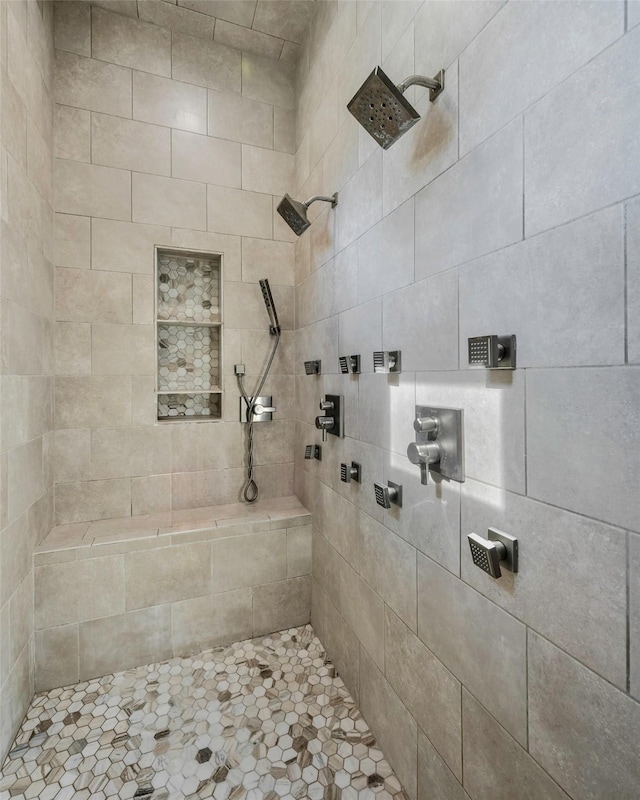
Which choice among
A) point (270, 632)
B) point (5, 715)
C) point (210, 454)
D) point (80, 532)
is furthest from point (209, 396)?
point (5, 715)

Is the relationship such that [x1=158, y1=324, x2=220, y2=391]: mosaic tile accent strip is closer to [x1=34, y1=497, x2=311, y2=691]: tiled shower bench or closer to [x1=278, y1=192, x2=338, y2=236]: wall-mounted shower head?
[x1=34, y1=497, x2=311, y2=691]: tiled shower bench

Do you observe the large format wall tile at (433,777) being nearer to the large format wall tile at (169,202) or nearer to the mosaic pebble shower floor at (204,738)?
the mosaic pebble shower floor at (204,738)

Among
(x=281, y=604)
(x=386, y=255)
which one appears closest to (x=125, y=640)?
(x=281, y=604)

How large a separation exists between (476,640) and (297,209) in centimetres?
167

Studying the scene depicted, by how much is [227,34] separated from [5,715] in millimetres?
3311

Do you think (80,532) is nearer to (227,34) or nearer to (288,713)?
(288,713)

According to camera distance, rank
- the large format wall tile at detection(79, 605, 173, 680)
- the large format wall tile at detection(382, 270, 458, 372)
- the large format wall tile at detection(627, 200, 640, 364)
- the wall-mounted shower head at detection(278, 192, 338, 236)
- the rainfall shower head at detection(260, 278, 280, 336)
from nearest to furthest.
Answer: the large format wall tile at detection(627, 200, 640, 364) < the large format wall tile at detection(382, 270, 458, 372) < the wall-mounted shower head at detection(278, 192, 338, 236) < the large format wall tile at detection(79, 605, 173, 680) < the rainfall shower head at detection(260, 278, 280, 336)

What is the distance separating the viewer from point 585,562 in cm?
70

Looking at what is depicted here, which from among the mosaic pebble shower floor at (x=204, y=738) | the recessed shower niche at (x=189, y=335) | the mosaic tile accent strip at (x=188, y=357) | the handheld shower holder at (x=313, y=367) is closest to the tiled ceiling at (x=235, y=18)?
the recessed shower niche at (x=189, y=335)

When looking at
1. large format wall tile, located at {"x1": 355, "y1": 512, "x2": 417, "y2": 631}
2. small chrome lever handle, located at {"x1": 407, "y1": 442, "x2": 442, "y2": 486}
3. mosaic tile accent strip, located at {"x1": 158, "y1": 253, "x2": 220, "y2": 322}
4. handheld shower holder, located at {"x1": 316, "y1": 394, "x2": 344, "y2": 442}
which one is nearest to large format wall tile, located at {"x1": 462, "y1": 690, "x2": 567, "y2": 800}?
large format wall tile, located at {"x1": 355, "y1": 512, "x2": 417, "y2": 631}

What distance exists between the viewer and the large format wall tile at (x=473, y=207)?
2.78 feet

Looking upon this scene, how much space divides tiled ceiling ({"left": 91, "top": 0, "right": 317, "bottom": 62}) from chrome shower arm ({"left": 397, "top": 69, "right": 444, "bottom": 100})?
148cm

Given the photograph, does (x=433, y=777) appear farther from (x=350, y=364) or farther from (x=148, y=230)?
(x=148, y=230)

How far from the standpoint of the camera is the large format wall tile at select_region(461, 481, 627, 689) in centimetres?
65
